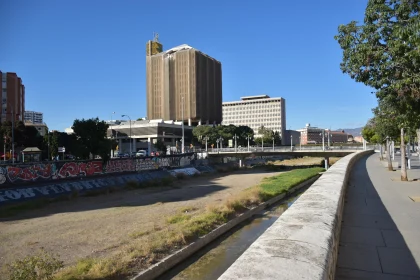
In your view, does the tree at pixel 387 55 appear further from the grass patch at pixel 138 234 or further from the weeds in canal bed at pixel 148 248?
the grass patch at pixel 138 234

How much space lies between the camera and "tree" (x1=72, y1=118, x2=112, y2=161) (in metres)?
43.7

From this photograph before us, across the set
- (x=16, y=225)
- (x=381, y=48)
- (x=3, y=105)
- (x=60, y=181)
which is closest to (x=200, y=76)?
(x=3, y=105)

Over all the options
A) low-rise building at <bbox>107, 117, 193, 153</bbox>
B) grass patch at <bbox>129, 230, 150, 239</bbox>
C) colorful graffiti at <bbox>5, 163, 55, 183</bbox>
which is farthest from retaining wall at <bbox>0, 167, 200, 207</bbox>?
low-rise building at <bbox>107, 117, 193, 153</bbox>

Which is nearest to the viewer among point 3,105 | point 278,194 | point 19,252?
point 19,252

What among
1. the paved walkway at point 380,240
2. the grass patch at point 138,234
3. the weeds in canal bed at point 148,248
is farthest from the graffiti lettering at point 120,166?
the paved walkway at point 380,240

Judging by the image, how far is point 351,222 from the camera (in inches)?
362

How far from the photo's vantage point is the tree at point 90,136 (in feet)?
143

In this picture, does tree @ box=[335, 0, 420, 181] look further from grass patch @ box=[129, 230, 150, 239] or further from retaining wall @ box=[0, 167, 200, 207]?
retaining wall @ box=[0, 167, 200, 207]

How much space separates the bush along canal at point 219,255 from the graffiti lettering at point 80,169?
2284 centimetres

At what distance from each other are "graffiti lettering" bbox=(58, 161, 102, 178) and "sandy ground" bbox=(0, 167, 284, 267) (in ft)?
14.8

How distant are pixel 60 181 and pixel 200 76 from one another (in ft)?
441

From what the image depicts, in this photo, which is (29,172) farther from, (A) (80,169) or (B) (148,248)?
(B) (148,248)

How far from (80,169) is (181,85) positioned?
5060 inches

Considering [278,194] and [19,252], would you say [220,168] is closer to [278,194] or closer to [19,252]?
[278,194]
